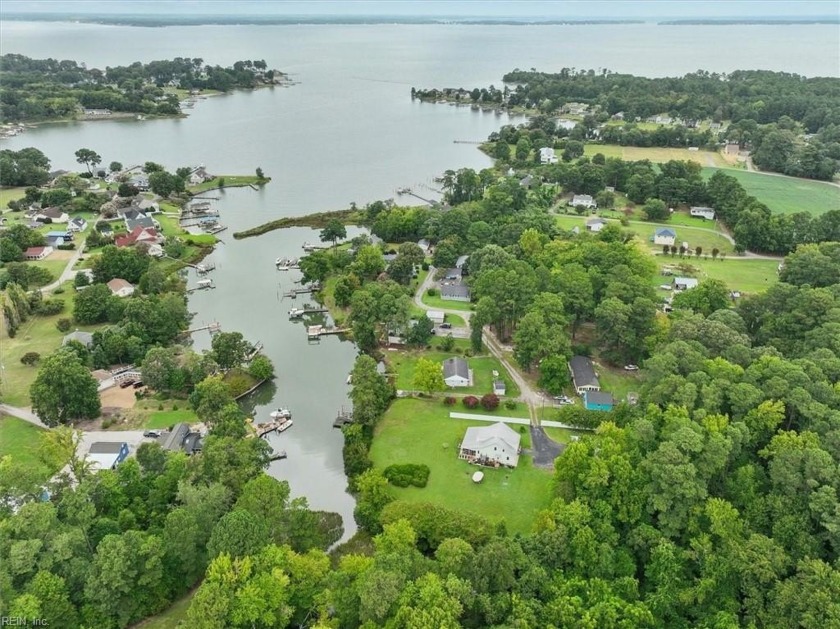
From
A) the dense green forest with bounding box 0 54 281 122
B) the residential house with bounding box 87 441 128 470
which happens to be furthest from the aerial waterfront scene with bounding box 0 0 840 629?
the dense green forest with bounding box 0 54 281 122

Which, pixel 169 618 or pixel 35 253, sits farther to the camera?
pixel 35 253

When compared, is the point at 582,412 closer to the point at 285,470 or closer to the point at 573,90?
the point at 285,470

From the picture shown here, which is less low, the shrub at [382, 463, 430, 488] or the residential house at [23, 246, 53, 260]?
the residential house at [23, 246, 53, 260]

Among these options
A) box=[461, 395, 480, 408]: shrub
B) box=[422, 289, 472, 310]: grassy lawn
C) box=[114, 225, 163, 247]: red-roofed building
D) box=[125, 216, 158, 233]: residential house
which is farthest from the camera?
box=[125, 216, 158, 233]: residential house

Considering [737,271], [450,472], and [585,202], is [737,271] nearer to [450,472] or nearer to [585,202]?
[585,202]

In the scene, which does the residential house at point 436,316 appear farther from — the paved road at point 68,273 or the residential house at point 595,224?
the paved road at point 68,273

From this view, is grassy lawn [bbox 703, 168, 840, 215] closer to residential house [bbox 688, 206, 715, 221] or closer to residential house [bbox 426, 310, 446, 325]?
residential house [bbox 688, 206, 715, 221]

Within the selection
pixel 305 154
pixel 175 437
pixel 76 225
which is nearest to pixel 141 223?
pixel 76 225
